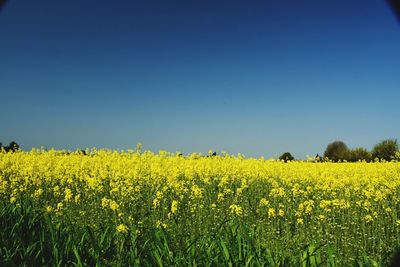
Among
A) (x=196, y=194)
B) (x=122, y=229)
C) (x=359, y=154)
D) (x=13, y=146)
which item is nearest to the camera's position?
(x=122, y=229)

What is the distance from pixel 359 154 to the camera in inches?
1091

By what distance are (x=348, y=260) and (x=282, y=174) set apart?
820 centimetres

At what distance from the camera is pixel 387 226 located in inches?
296

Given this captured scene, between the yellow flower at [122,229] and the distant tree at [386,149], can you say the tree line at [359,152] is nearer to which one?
the distant tree at [386,149]

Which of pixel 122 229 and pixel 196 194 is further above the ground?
pixel 196 194

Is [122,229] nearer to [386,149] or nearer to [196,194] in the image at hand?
[196,194]

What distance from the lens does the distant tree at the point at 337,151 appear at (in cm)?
2881

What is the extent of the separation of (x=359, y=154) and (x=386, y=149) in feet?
6.39

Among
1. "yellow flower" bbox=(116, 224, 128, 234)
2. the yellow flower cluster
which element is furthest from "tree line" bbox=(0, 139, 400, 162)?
"yellow flower" bbox=(116, 224, 128, 234)

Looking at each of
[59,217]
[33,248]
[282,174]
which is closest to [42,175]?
[59,217]

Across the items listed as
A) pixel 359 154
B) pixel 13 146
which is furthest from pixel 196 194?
pixel 359 154

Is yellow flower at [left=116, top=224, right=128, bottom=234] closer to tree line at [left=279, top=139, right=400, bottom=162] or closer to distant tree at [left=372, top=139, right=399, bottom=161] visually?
tree line at [left=279, top=139, right=400, bottom=162]

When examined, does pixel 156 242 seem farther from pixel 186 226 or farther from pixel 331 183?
pixel 331 183

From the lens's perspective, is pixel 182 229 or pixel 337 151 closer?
pixel 182 229
